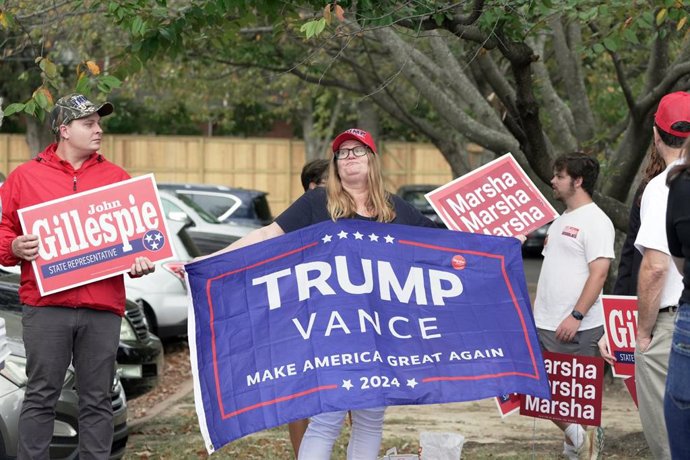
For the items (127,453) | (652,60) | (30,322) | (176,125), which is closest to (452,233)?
(30,322)

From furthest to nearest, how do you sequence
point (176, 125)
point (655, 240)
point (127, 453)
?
1. point (176, 125)
2. point (127, 453)
3. point (655, 240)

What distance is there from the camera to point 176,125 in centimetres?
4369

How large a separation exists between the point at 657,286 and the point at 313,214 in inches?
67.4

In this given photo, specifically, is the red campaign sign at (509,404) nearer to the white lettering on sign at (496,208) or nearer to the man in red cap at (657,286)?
the white lettering on sign at (496,208)

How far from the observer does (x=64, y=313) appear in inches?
234

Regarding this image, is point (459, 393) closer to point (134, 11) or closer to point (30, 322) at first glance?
point (30, 322)

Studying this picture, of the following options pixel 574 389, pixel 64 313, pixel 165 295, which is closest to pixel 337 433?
pixel 64 313

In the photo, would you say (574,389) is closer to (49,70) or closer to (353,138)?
(353,138)

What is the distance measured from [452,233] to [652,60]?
4.51 m

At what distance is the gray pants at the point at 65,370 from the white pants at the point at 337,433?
1.09m

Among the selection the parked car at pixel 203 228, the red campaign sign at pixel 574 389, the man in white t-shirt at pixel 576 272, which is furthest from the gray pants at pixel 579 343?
the parked car at pixel 203 228

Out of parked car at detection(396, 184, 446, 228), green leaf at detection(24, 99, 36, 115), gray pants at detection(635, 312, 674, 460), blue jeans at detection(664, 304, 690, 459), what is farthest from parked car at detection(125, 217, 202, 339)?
parked car at detection(396, 184, 446, 228)

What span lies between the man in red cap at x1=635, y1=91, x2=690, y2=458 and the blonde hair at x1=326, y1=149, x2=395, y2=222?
1285 millimetres

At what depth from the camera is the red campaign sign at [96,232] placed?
→ 5895 mm
